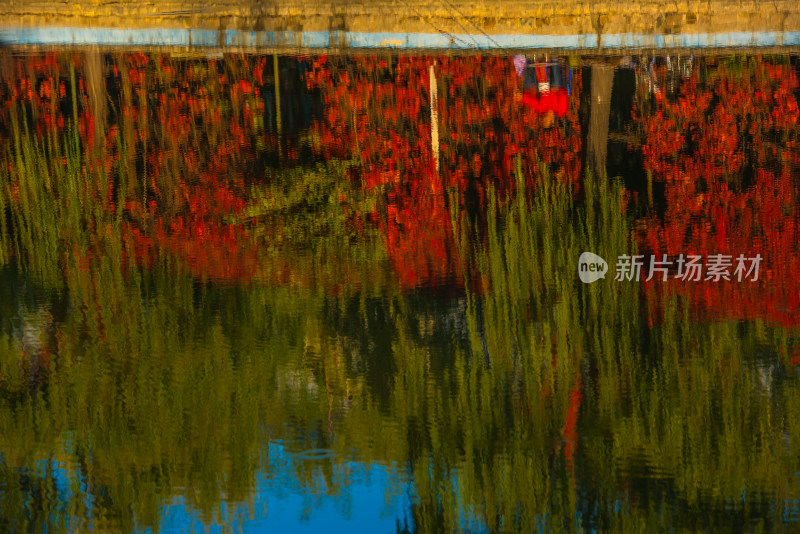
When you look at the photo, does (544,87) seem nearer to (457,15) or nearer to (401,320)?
(457,15)

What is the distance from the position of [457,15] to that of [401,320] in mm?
9976

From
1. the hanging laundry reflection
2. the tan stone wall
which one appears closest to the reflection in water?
the hanging laundry reflection

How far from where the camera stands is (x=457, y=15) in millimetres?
16391

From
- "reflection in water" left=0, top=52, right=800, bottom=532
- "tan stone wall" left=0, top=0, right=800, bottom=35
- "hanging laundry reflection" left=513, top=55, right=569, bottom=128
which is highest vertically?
"tan stone wall" left=0, top=0, right=800, bottom=35

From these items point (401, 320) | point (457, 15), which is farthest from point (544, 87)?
point (401, 320)

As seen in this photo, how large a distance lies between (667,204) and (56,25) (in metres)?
12.6

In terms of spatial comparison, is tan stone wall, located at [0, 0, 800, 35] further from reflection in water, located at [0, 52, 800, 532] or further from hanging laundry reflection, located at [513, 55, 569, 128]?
reflection in water, located at [0, 52, 800, 532]

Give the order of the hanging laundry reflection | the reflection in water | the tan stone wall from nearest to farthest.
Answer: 1. the reflection in water
2. the hanging laundry reflection
3. the tan stone wall

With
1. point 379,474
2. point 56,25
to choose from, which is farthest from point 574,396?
point 56,25

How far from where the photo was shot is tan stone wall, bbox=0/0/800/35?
1581 centimetres

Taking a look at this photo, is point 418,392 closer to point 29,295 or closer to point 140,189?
point 29,295

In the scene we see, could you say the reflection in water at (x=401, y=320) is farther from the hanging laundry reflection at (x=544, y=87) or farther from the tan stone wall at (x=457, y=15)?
the tan stone wall at (x=457, y=15)

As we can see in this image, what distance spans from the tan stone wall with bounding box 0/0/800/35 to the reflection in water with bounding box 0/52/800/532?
3.24 metres

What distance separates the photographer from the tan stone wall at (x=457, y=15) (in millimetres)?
15812
